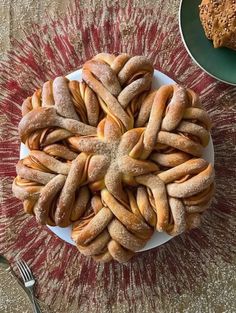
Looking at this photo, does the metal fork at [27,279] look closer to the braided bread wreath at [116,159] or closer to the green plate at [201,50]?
the braided bread wreath at [116,159]

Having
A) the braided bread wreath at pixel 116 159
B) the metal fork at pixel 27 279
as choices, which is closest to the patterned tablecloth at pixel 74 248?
the metal fork at pixel 27 279

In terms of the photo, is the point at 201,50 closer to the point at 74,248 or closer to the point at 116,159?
the point at 116,159

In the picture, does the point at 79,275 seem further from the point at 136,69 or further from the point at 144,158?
the point at 136,69

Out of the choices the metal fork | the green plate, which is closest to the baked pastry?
the green plate

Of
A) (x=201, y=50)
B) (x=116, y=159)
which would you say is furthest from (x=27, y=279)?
(x=201, y=50)

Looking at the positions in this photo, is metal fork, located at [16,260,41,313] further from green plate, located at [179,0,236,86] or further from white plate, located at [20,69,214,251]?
green plate, located at [179,0,236,86]
